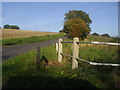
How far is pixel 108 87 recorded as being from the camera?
3.29 m

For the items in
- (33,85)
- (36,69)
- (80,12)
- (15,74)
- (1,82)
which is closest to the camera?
(33,85)

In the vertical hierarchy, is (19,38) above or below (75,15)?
below

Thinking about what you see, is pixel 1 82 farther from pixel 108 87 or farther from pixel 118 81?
pixel 118 81

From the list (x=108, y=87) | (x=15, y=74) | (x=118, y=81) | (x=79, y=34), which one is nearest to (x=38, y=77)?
(x=15, y=74)

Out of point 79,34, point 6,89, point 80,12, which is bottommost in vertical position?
point 6,89

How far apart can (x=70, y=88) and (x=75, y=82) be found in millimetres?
396

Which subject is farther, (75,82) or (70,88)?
(75,82)

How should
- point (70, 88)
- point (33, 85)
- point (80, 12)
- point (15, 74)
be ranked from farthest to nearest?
point (80, 12) → point (15, 74) → point (33, 85) → point (70, 88)

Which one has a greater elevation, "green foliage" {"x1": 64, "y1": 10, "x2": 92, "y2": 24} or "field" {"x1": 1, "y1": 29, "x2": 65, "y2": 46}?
"green foliage" {"x1": 64, "y1": 10, "x2": 92, "y2": 24}

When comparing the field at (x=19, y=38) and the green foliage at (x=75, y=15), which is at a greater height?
the green foliage at (x=75, y=15)

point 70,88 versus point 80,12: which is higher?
point 80,12

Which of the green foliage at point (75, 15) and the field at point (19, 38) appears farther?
the green foliage at point (75, 15)

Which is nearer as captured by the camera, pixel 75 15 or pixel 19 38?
pixel 19 38

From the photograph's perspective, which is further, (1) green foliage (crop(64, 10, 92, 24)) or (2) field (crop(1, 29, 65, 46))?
(1) green foliage (crop(64, 10, 92, 24))
